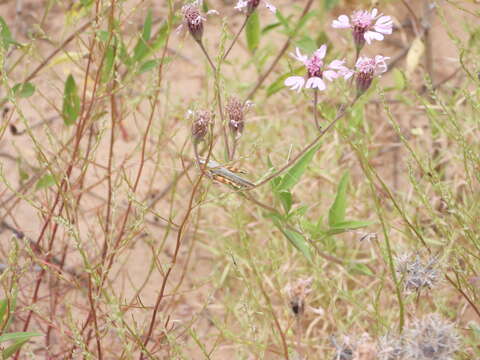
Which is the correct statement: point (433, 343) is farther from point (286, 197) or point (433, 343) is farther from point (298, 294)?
point (286, 197)

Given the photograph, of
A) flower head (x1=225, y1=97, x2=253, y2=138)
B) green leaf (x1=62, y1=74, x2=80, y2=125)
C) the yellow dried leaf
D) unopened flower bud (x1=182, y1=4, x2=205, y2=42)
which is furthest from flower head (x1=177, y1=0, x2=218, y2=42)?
the yellow dried leaf

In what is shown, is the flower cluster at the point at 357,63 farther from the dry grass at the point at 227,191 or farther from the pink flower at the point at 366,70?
the dry grass at the point at 227,191

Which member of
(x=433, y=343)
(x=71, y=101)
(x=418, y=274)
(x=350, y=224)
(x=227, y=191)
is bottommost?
(x=433, y=343)

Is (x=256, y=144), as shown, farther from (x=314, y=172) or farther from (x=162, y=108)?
(x=162, y=108)

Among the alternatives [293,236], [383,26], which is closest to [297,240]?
[293,236]

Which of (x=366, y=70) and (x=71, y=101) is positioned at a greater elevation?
(x=71, y=101)

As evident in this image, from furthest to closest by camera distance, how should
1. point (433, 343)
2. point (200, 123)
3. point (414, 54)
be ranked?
point (414, 54) < point (200, 123) < point (433, 343)

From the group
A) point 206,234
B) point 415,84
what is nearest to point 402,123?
point 415,84

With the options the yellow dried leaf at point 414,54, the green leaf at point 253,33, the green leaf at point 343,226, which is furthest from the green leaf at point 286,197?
the yellow dried leaf at point 414,54
